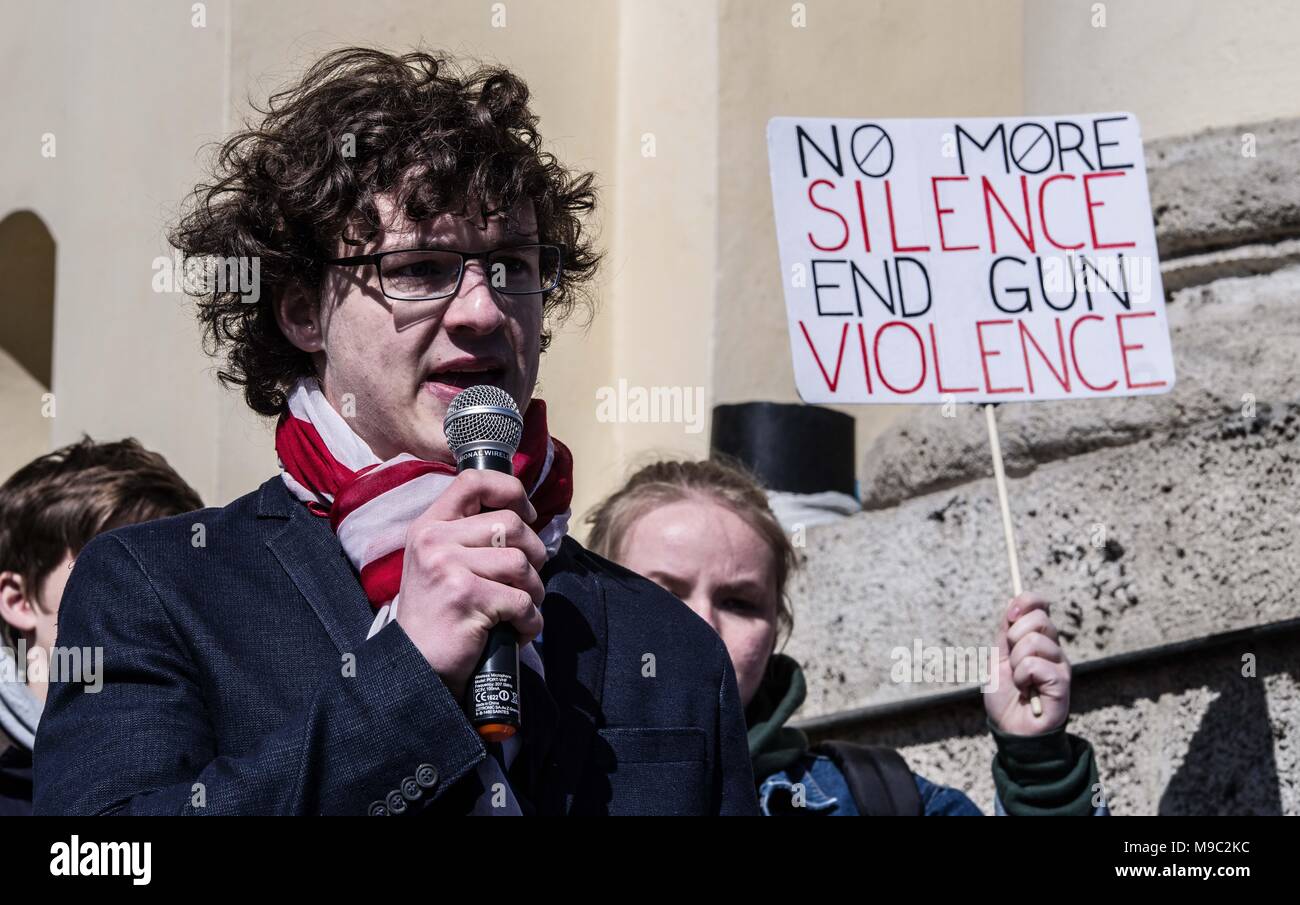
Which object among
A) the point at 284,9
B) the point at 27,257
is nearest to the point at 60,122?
the point at 27,257

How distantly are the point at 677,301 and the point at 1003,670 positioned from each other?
2.66 m

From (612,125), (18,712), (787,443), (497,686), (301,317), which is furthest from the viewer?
(612,125)

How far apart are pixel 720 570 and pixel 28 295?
4569mm

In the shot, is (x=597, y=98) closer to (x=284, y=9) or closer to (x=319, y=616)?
(x=284, y=9)

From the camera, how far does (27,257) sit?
282 inches

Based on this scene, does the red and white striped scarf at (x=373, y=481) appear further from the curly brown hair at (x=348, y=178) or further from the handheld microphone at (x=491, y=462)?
the curly brown hair at (x=348, y=178)

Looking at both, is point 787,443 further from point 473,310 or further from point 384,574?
point 384,574

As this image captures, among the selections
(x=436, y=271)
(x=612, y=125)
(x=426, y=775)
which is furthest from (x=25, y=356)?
(x=426, y=775)

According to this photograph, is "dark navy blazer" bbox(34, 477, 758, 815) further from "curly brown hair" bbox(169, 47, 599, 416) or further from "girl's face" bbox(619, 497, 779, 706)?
"girl's face" bbox(619, 497, 779, 706)

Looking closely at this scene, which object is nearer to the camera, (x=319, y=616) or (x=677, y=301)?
(x=319, y=616)

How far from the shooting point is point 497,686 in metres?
1.97

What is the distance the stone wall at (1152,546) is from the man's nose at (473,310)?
8.00ft

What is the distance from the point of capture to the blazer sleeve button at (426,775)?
1.98 metres

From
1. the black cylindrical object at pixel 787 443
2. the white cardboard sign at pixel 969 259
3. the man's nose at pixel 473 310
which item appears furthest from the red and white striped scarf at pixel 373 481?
the black cylindrical object at pixel 787 443
